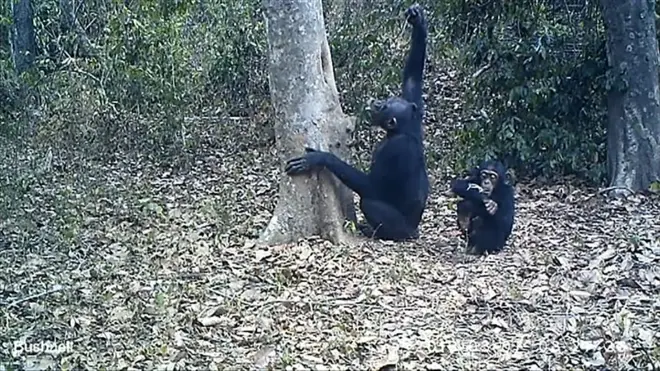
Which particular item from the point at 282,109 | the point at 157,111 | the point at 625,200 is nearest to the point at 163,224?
the point at 282,109

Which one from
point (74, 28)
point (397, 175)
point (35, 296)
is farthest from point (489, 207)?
point (74, 28)

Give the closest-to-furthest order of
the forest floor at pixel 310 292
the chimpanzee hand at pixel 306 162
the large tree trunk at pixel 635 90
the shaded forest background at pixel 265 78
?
1. the forest floor at pixel 310 292
2. the chimpanzee hand at pixel 306 162
3. the large tree trunk at pixel 635 90
4. the shaded forest background at pixel 265 78

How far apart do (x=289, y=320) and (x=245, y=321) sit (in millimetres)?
279

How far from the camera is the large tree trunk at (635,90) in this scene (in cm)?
930

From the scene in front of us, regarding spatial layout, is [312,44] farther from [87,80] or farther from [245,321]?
[87,80]

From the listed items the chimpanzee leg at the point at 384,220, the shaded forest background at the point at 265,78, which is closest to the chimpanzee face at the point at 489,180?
the chimpanzee leg at the point at 384,220

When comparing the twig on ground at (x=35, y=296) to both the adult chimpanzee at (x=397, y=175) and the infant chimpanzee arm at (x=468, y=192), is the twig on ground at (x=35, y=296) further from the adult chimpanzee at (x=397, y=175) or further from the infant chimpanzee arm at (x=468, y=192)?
the infant chimpanzee arm at (x=468, y=192)

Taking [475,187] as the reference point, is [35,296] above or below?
below

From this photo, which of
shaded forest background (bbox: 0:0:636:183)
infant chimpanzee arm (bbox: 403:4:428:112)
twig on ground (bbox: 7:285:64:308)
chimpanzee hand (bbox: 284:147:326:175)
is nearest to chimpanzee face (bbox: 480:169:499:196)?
infant chimpanzee arm (bbox: 403:4:428:112)

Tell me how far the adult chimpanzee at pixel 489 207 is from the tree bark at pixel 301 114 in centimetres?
106

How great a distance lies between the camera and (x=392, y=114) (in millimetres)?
7684

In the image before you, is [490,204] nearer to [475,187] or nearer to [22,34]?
Answer: [475,187]

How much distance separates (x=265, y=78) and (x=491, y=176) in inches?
217

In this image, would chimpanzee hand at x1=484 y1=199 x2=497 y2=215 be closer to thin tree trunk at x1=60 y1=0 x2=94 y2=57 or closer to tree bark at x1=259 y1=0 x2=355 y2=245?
tree bark at x1=259 y1=0 x2=355 y2=245
